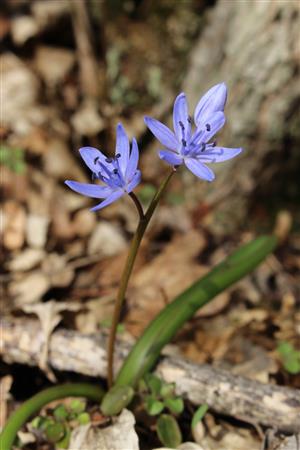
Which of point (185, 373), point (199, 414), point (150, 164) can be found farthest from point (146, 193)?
point (199, 414)

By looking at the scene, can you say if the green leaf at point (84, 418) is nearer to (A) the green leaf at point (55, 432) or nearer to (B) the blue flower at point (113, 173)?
(A) the green leaf at point (55, 432)

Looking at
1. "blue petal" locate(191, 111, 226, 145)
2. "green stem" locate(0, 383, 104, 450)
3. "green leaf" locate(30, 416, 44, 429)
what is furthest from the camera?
"green leaf" locate(30, 416, 44, 429)

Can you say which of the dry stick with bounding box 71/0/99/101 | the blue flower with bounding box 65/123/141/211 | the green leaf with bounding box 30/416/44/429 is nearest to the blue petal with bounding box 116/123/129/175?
the blue flower with bounding box 65/123/141/211

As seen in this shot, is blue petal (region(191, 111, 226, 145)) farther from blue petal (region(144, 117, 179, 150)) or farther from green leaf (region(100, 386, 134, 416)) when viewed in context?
green leaf (region(100, 386, 134, 416))

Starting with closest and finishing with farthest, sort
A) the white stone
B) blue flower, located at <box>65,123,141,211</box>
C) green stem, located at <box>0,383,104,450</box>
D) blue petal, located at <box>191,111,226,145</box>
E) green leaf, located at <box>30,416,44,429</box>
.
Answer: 1. blue flower, located at <box>65,123,141,211</box>
2. blue petal, located at <box>191,111,226,145</box>
3. green stem, located at <box>0,383,104,450</box>
4. green leaf, located at <box>30,416,44,429</box>
5. the white stone

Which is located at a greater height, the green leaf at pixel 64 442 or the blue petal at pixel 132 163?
the blue petal at pixel 132 163

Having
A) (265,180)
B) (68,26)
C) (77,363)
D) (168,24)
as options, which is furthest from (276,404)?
(68,26)

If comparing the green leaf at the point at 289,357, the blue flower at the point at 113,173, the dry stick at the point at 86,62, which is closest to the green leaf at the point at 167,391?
the green leaf at the point at 289,357
